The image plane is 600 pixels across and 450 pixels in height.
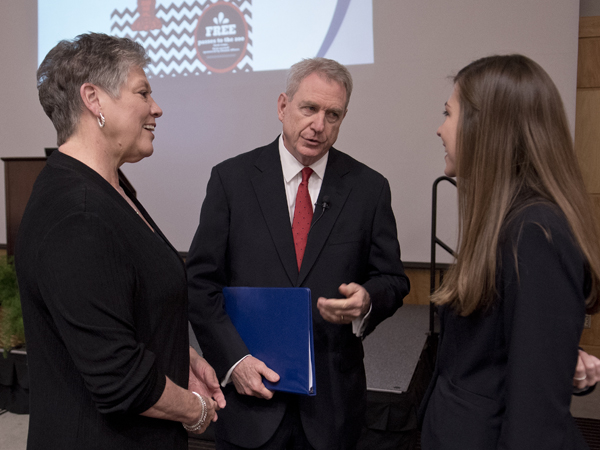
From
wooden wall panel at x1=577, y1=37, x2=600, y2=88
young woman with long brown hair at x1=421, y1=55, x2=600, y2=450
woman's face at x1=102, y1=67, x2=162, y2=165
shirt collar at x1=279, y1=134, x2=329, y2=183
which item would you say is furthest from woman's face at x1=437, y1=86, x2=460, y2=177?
wooden wall panel at x1=577, y1=37, x2=600, y2=88

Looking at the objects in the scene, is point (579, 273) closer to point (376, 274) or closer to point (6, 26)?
point (376, 274)

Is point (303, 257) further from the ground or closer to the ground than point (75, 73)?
closer to the ground

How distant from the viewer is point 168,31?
4523mm

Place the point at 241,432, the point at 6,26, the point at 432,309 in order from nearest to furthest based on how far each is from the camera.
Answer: the point at 241,432 < the point at 432,309 < the point at 6,26

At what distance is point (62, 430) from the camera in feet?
3.43

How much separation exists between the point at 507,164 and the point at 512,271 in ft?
0.75

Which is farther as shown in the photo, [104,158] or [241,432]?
[241,432]

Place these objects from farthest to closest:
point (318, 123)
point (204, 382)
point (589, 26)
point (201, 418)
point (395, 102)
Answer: point (395, 102) < point (589, 26) < point (318, 123) < point (204, 382) < point (201, 418)

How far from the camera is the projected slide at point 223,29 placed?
161 inches

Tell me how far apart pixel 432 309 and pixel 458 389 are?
244 cm

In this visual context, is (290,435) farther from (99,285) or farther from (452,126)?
(452,126)

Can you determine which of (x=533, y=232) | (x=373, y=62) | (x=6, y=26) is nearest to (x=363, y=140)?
(x=373, y=62)

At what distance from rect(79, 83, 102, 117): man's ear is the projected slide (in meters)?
3.24

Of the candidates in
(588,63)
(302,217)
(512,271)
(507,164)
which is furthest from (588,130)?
(512,271)
